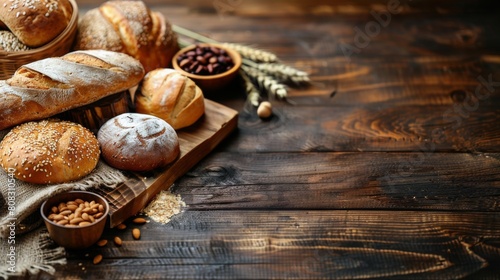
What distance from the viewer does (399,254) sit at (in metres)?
1.96

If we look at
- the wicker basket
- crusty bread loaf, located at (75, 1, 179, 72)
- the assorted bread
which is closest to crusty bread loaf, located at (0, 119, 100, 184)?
the assorted bread

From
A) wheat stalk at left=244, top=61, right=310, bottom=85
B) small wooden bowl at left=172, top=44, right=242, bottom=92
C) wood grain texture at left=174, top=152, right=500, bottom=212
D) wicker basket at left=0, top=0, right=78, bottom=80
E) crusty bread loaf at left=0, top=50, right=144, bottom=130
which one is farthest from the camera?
wheat stalk at left=244, top=61, right=310, bottom=85

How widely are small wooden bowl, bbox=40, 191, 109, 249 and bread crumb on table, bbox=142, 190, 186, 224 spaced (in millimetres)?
212

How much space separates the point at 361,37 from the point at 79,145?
199 centimetres

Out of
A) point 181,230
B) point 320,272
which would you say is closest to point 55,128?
point 181,230

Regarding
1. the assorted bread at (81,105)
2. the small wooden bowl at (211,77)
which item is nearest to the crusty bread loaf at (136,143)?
the assorted bread at (81,105)

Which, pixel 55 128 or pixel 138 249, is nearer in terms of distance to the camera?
pixel 138 249

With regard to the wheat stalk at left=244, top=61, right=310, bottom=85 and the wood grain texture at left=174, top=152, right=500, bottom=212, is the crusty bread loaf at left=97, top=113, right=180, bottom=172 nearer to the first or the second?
the wood grain texture at left=174, top=152, right=500, bottom=212

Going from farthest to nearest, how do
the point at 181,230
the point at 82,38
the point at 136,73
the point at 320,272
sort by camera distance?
the point at 82,38
the point at 136,73
the point at 181,230
the point at 320,272

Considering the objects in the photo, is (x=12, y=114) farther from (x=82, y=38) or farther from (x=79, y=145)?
(x=82, y=38)

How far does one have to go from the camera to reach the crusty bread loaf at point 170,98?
2.38 meters

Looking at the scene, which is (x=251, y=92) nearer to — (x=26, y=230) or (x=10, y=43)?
(x=10, y=43)

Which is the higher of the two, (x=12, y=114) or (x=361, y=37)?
(x=12, y=114)

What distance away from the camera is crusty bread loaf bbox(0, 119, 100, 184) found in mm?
1956
